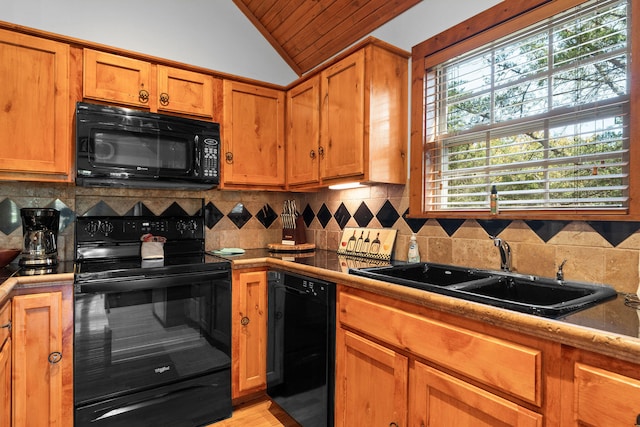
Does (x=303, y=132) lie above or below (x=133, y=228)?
above

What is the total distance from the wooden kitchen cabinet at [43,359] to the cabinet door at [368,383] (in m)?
1.36

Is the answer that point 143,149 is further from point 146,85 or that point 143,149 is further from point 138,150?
point 146,85

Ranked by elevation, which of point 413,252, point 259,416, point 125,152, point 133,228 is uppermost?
point 125,152

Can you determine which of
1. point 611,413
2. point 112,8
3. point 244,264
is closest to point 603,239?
point 611,413

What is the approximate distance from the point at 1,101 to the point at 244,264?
158 cm

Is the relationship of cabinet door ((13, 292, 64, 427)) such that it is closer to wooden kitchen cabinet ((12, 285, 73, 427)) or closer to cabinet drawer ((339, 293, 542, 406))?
wooden kitchen cabinet ((12, 285, 73, 427))

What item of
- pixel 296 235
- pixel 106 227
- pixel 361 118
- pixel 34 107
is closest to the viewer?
pixel 34 107

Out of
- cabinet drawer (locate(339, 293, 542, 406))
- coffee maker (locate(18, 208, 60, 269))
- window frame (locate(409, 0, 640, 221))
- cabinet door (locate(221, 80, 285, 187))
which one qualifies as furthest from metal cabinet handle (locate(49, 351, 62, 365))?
window frame (locate(409, 0, 640, 221))

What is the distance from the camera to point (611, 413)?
32.9 inches

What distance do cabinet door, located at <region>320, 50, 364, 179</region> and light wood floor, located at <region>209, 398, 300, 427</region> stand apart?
1.57m

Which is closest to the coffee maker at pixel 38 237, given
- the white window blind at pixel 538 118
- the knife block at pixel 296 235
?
the knife block at pixel 296 235

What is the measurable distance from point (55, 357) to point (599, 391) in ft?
7.18

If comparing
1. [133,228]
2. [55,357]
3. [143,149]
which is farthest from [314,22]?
[55,357]

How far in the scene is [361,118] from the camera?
209 centimetres
